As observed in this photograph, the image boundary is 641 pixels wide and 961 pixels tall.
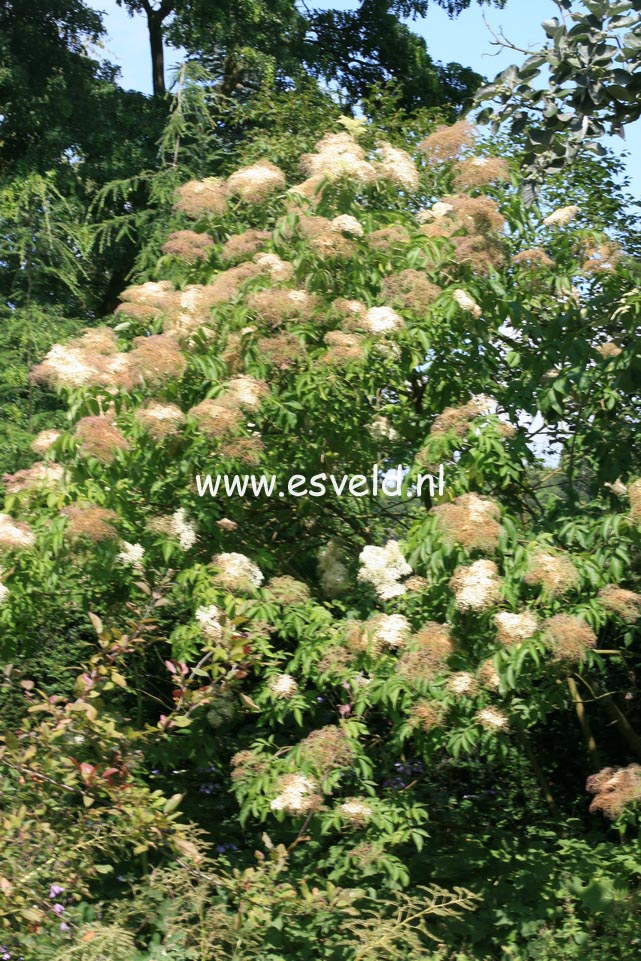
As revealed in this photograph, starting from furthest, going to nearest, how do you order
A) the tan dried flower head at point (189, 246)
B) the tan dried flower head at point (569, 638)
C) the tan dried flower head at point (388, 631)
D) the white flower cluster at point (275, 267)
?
the tan dried flower head at point (189, 246)
the white flower cluster at point (275, 267)
the tan dried flower head at point (388, 631)
the tan dried flower head at point (569, 638)

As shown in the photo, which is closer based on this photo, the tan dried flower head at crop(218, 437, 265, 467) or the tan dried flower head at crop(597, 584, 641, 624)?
the tan dried flower head at crop(597, 584, 641, 624)

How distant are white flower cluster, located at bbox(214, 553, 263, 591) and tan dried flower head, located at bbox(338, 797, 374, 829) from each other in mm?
905

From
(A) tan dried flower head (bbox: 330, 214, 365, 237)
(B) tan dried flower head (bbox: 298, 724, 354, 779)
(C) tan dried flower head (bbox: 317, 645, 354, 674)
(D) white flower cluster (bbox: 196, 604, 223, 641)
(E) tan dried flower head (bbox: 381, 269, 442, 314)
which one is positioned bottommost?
(B) tan dried flower head (bbox: 298, 724, 354, 779)

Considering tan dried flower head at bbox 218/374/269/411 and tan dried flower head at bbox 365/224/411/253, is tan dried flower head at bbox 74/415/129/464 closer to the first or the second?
tan dried flower head at bbox 218/374/269/411

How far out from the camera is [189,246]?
5227 mm

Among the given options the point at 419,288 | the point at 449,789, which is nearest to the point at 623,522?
the point at 419,288

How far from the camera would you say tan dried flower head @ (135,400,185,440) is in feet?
14.2

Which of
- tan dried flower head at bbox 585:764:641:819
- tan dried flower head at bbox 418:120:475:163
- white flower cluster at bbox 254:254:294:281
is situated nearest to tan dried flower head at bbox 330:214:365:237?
white flower cluster at bbox 254:254:294:281

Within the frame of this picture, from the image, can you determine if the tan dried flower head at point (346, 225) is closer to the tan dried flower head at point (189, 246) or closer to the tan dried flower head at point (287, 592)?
A: the tan dried flower head at point (189, 246)

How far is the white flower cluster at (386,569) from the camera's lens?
14.4 ft

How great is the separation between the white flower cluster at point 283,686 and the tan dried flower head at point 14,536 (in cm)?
113

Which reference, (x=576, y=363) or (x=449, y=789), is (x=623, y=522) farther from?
(x=449, y=789)

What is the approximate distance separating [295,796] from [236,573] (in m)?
0.88

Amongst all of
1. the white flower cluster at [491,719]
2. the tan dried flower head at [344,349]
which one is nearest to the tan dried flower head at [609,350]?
the tan dried flower head at [344,349]
